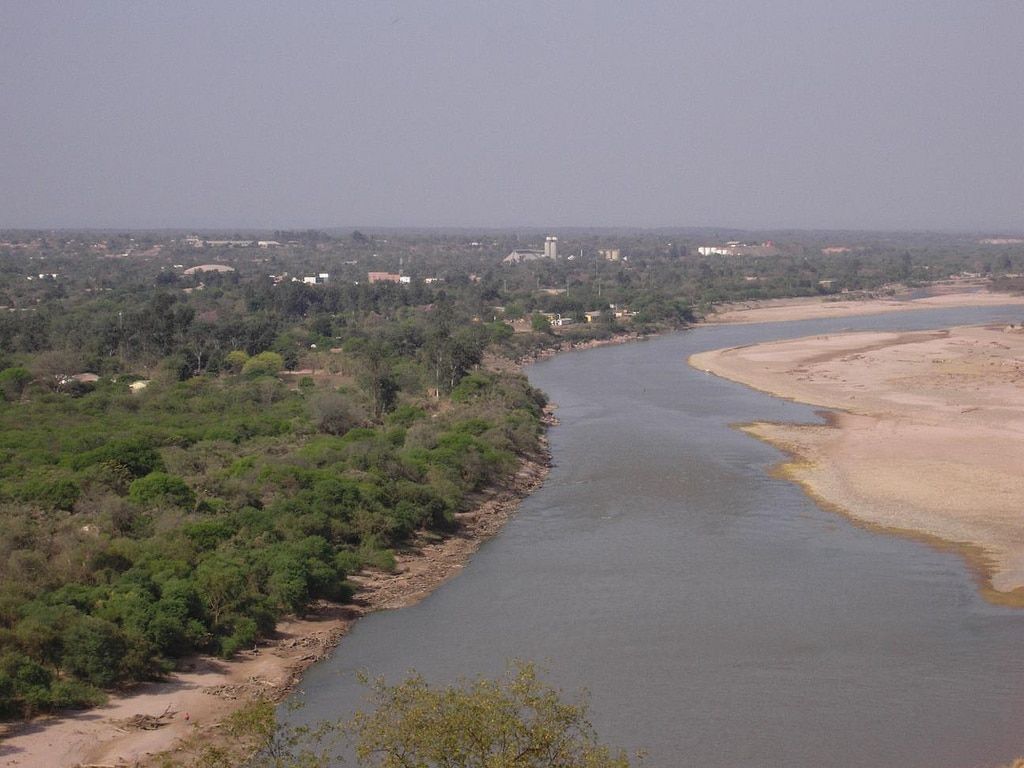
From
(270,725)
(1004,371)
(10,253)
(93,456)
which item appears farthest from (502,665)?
(10,253)

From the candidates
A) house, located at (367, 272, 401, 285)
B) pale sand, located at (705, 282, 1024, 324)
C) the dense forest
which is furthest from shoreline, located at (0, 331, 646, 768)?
house, located at (367, 272, 401, 285)

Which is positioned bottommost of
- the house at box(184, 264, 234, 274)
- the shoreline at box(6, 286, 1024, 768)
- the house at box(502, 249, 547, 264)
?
the shoreline at box(6, 286, 1024, 768)

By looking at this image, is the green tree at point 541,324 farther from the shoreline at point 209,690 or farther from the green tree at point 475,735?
the green tree at point 475,735

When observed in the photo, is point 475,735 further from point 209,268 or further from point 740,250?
point 740,250

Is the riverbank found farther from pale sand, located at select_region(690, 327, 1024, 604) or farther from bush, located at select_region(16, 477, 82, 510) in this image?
pale sand, located at select_region(690, 327, 1024, 604)

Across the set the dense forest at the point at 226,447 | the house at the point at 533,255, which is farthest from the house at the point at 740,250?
the dense forest at the point at 226,447

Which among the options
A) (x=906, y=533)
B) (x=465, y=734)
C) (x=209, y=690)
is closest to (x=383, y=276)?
(x=906, y=533)
